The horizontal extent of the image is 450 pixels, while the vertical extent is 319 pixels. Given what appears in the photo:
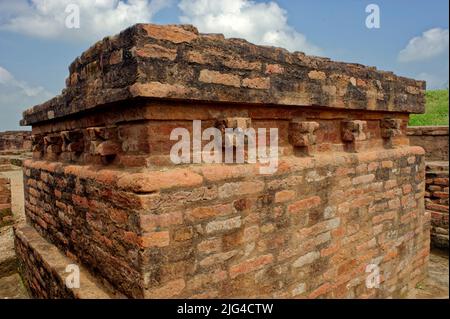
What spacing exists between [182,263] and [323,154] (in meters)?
1.74

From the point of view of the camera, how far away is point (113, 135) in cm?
249

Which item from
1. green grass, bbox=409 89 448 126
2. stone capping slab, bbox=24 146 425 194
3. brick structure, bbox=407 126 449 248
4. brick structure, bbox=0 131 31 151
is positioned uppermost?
green grass, bbox=409 89 448 126

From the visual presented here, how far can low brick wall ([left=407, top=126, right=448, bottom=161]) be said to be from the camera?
8.70 meters

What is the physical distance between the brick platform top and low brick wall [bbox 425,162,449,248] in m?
3.89

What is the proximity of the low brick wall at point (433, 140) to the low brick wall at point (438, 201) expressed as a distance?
2.65 metres

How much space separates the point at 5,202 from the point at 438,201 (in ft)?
24.3

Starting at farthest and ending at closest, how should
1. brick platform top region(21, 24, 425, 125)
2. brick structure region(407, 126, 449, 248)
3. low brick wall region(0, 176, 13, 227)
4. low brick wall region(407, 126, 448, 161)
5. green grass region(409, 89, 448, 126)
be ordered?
green grass region(409, 89, 448, 126)
low brick wall region(407, 126, 448, 161)
brick structure region(407, 126, 449, 248)
low brick wall region(0, 176, 13, 227)
brick platform top region(21, 24, 425, 125)

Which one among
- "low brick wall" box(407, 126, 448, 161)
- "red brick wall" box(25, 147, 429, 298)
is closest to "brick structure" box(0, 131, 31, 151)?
"red brick wall" box(25, 147, 429, 298)

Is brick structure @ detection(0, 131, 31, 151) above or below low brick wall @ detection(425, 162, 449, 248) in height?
above

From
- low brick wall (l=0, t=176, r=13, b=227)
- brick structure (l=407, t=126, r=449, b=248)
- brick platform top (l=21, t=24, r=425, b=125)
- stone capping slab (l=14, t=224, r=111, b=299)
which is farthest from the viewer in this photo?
brick structure (l=407, t=126, r=449, b=248)

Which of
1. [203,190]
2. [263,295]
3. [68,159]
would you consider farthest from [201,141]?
[68,159]

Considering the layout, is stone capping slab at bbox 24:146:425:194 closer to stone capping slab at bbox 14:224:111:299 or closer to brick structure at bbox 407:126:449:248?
stone capping slab at bbox 14:224:111:299

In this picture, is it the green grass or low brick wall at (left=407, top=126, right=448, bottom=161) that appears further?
the green grass

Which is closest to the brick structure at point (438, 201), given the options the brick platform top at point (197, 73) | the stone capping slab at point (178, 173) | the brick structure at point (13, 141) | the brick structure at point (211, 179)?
the brick structure at point (211, 179)
